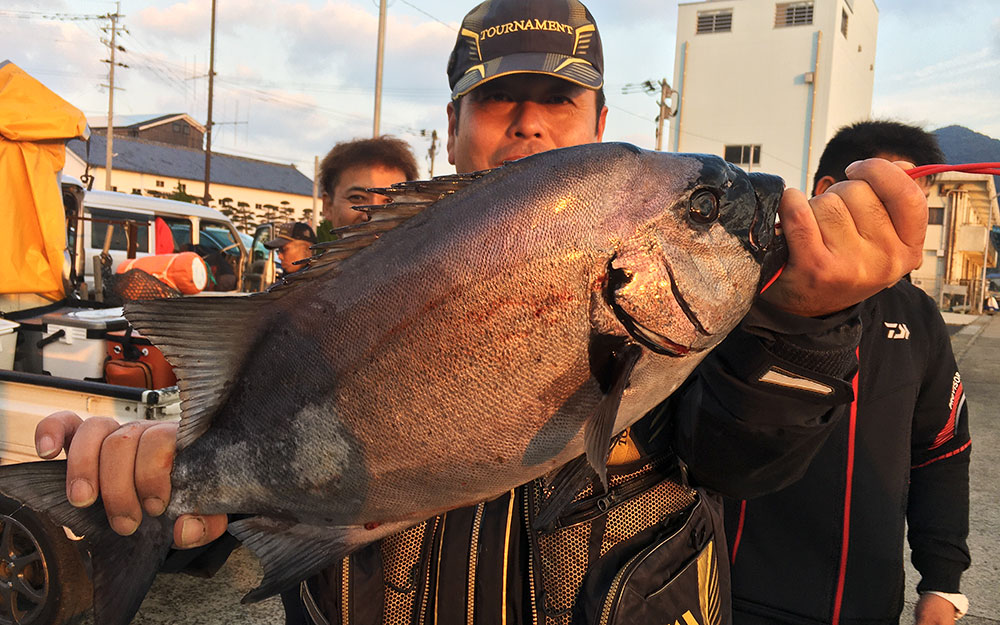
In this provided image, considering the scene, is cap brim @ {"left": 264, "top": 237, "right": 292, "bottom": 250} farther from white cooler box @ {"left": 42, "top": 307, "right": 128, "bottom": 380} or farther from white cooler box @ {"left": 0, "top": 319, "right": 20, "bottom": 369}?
white cooler box @ {"left": 0, "top": 319, "right": 20, "bottom": 369}

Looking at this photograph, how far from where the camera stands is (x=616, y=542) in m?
1.41

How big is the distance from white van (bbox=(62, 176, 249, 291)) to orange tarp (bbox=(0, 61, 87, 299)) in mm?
3894

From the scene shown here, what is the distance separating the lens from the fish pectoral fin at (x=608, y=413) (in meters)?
1.08

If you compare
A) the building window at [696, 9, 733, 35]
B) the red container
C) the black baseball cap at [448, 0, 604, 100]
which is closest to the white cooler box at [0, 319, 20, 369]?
the red container

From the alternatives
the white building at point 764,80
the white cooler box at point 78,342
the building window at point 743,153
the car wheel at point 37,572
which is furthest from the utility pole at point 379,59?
the building window at point 743,153

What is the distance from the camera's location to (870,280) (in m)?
1.07

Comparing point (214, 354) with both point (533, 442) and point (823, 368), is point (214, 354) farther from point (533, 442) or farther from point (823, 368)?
point (823, 368)

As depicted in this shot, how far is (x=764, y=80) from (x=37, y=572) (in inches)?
1399

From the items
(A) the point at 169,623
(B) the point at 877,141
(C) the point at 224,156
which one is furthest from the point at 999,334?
(C) the point at 224,156

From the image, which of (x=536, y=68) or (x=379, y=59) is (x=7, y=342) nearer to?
(x=536, y=68)

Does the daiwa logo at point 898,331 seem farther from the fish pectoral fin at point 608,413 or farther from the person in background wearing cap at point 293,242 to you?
the person in background wearing cap at point 293,242

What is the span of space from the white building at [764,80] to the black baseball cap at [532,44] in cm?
3190

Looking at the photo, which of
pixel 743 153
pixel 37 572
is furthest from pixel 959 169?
pixel 743 153

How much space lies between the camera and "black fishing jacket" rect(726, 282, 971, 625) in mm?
2211
